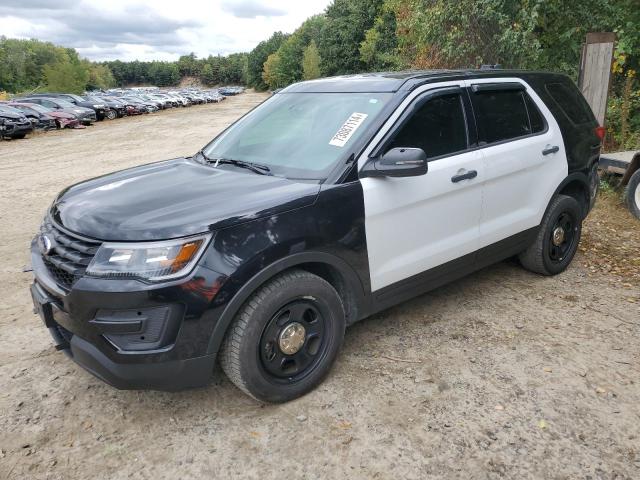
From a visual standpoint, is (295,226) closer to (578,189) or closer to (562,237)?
(562,237)

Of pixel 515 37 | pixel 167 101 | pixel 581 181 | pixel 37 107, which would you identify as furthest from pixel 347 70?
pixel 581 181

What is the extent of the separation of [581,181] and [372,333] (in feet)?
7.97

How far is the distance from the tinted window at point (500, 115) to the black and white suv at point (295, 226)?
16mm

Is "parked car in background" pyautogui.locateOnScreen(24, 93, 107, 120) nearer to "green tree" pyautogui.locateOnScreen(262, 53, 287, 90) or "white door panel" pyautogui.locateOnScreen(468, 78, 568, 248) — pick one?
"white door panel" pyautogui.locateOnScreen(468, 78, 568, 248)

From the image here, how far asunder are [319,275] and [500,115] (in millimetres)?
1961

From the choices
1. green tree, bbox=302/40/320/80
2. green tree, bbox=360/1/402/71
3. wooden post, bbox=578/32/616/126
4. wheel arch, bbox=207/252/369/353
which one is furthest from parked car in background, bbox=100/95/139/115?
green tree, bbox=302/40/320/80

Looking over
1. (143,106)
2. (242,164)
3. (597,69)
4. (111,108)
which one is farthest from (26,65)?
(242,164)

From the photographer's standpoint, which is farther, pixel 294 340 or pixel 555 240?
pixel 555 240

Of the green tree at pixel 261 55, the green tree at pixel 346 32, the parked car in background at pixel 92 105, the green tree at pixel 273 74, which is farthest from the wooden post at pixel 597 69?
the green tree at pixel 261 55

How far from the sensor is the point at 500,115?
3.97m

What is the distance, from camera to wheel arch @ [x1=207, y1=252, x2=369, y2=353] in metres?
2.63

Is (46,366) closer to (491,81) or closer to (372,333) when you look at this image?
(372,333)

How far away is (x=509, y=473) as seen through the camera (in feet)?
8.15

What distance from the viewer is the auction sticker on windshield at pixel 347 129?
127 inches
